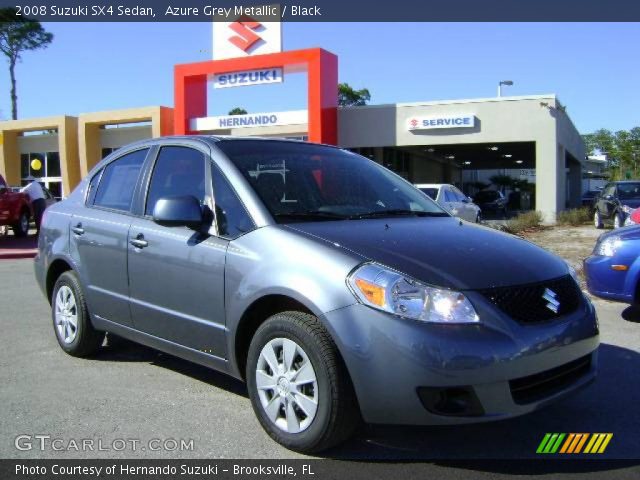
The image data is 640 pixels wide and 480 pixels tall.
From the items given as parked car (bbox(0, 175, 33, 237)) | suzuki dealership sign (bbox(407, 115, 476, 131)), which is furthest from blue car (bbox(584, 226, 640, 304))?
suzuki dealership sign (bbox(407, 115, 476, 131))

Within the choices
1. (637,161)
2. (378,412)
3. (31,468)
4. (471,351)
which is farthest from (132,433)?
(637,161)

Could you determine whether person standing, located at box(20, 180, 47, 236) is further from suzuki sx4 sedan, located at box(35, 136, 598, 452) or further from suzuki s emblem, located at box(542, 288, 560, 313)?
suzuki s emblem, located at box(542, 288, 560, 313)

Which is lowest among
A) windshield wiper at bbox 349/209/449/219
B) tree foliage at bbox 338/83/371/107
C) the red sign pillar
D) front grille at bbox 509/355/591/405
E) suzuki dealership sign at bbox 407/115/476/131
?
front grille at bbox 509/355/591/405

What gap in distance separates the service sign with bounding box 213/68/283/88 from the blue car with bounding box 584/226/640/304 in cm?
1773

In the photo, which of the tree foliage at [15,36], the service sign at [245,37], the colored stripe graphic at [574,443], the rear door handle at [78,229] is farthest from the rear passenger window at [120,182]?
the tree foliage at [15,36]

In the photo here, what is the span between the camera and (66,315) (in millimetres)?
5293

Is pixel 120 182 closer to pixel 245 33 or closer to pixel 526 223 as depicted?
pixel 526 223

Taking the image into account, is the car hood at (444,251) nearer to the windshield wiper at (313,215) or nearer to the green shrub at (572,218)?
the windshield wiper at (313,215)

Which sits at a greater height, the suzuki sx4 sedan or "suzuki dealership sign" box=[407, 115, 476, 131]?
"suzuki dealership sign" box=[407, 115, 476, 131]

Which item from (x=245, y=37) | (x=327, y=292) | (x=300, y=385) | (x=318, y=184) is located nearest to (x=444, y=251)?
(x=327, y=292)

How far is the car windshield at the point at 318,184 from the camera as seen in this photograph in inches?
155

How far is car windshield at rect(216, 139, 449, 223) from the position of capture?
3.93 meters

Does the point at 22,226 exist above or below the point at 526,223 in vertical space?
above

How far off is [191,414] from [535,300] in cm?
222
